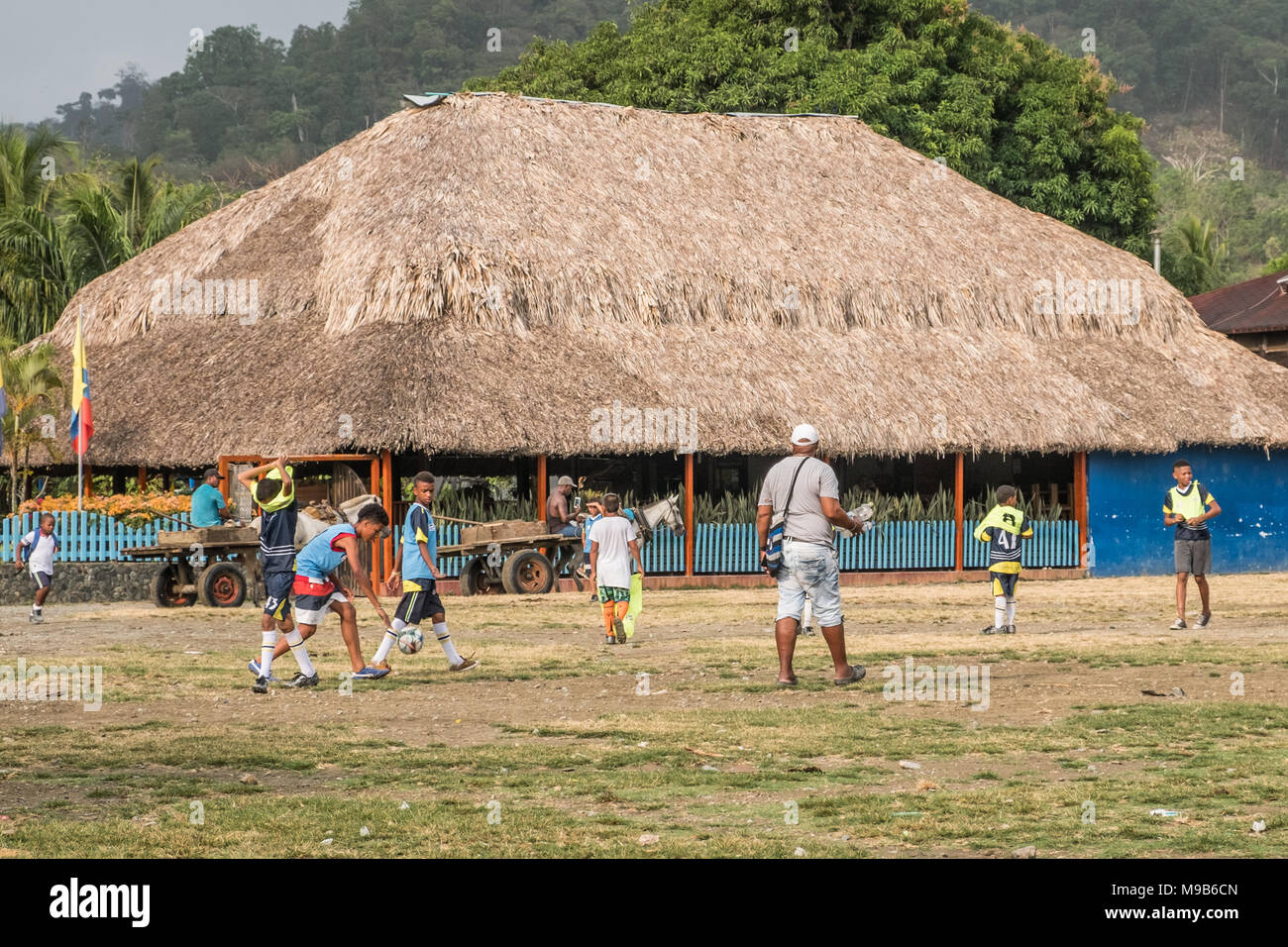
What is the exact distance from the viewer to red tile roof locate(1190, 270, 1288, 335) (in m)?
46.1

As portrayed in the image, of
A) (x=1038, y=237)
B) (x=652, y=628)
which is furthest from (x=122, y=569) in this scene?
(x=1038, y=237)

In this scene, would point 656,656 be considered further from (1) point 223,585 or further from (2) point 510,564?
(1) point 223,585

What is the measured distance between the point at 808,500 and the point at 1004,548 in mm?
5754

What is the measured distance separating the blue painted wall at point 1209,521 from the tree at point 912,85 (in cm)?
1186

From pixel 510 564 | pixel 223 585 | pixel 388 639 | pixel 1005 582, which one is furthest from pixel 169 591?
pixel 1005 582

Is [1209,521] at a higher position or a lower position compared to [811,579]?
higher

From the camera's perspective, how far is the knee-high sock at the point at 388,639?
14.2 metres

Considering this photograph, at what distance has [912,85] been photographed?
4044 cm

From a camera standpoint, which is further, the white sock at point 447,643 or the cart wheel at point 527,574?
the cart wheel at point 527,574

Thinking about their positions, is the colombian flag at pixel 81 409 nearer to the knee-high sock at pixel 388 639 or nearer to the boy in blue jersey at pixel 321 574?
the knee-high sock at pixel 388 639

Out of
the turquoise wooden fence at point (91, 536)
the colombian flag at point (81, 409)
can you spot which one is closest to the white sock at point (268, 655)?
the turquoise wooden fence at point (91, 536)

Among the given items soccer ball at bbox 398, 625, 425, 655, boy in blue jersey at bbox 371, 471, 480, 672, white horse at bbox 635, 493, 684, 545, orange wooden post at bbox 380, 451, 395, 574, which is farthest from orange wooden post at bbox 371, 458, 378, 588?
boy in blue jersey at bbox 371, 471, 480, 672

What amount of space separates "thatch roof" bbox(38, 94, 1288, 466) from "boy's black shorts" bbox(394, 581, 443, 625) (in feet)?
31.9
